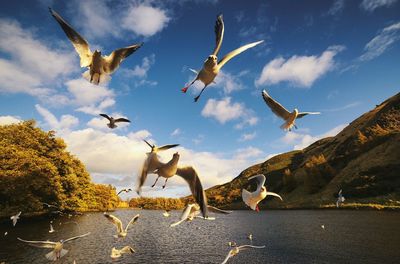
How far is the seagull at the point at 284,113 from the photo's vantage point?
1513 cm

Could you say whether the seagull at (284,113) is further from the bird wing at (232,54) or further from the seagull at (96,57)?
the seagull at (96,57)

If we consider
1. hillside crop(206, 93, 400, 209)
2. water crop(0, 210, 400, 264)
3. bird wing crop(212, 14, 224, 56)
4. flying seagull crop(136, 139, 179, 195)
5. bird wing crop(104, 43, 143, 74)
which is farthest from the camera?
hillside crop(206, 93, 400, 209)

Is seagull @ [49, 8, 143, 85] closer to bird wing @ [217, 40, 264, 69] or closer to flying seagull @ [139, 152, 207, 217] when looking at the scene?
bird wing @ [217, 40, 264, 69]

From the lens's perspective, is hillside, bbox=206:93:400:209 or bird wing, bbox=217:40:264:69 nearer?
bird wing, bbox=217:40:264:69

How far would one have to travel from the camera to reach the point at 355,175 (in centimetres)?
10019

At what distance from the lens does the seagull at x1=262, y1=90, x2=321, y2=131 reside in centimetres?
1513

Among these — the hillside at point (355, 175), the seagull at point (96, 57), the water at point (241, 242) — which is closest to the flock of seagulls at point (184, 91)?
the seagull at point (96, 57)

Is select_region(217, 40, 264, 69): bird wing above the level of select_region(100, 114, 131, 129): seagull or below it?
below

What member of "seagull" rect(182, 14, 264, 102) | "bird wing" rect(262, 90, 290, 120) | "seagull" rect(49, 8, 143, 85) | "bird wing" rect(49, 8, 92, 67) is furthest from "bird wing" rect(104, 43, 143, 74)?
"bird wing" rect(262, 90, 290, 120)

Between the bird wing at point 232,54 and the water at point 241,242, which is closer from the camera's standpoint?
the bird wing at point 232,54

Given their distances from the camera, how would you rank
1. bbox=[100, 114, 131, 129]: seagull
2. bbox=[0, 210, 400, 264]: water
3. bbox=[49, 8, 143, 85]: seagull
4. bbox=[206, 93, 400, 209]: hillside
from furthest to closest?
bbox=[206, 93, 400, 209]: hillside, bbox=[0, 210, 400, 264]: water, bbox=[100, 114, 131, 129]: seagull, bbox=[49, 8, 143, 85]: seagull

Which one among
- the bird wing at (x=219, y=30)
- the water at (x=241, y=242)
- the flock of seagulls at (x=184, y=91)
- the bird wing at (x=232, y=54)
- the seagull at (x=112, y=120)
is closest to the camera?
the flock of seagulls at (x=184, y=91)

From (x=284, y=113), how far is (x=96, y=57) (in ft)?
29.8

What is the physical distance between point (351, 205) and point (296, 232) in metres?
35.6
